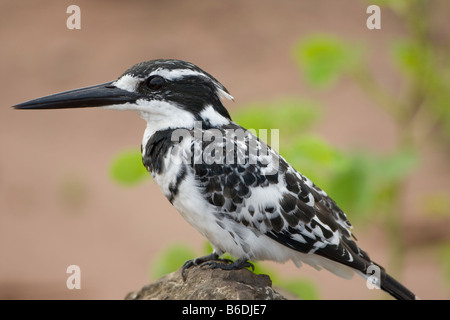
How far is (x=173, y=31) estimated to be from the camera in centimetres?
948

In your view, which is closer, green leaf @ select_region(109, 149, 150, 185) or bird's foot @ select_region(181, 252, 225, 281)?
bird's foot @ select_region(181, 252, 225, 281)

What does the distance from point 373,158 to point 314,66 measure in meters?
0.58

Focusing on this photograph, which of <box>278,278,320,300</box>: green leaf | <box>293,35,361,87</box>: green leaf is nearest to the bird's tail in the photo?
<box>278,278,320,300</box>: green leaf

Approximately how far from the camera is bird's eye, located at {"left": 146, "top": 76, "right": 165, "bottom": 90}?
100 inches

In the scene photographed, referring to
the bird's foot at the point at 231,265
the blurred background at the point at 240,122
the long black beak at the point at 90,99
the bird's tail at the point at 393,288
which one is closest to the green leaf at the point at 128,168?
the blurred background at the point at 240,122

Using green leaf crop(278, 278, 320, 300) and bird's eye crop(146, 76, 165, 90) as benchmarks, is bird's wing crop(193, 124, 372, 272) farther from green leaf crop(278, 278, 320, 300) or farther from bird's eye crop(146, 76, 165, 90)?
green leaf crop(278, 278, 320, 300)

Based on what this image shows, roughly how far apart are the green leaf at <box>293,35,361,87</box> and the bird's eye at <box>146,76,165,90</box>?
107cm

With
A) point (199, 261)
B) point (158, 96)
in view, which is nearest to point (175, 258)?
point (199, 261)

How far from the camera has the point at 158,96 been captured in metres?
2.57

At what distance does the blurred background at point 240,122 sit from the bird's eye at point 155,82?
458 mm

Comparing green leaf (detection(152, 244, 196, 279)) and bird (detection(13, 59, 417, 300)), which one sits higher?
bird (detection(13, 59, 417, 300))

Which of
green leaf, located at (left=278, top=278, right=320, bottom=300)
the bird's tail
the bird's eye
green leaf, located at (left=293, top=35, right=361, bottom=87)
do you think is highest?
green leaf, located at (left=293, top=35, right=361, bottom=87)
